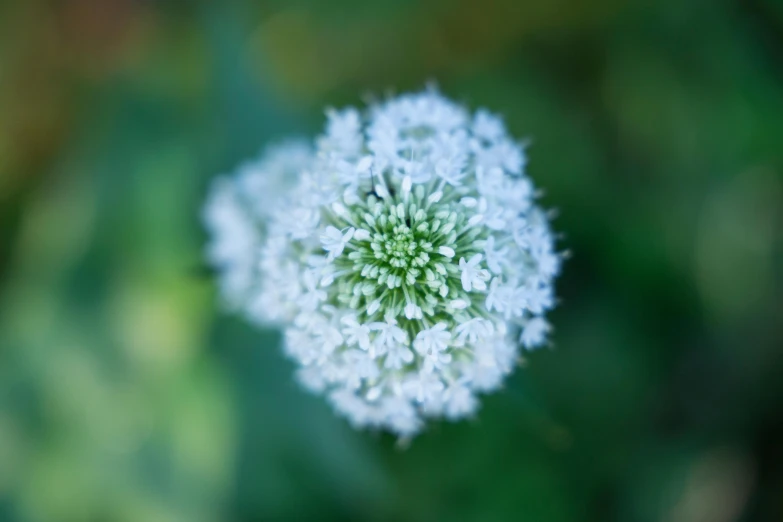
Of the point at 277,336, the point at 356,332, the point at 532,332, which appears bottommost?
the point at 356,332

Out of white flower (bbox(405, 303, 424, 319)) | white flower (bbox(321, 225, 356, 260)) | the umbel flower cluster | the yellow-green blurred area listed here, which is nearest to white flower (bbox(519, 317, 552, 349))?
the umbel flower cluster

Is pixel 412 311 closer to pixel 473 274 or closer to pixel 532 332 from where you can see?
pixel 473 274

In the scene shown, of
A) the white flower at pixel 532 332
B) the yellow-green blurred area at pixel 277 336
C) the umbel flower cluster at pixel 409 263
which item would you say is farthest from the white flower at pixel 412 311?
the yellow-green blurred area at pixel 277 336

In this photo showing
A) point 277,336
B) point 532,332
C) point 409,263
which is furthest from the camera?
point 277,336

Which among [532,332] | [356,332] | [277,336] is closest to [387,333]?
[356,332]

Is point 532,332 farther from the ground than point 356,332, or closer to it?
farther from the ground

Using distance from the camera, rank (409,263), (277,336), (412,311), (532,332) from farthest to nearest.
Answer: (277,336) → (532,332) → (409,263) → (412,311)

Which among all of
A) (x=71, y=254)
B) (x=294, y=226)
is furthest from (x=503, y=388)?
(x=71, y=254)

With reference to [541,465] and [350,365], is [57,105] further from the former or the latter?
[541,465]
